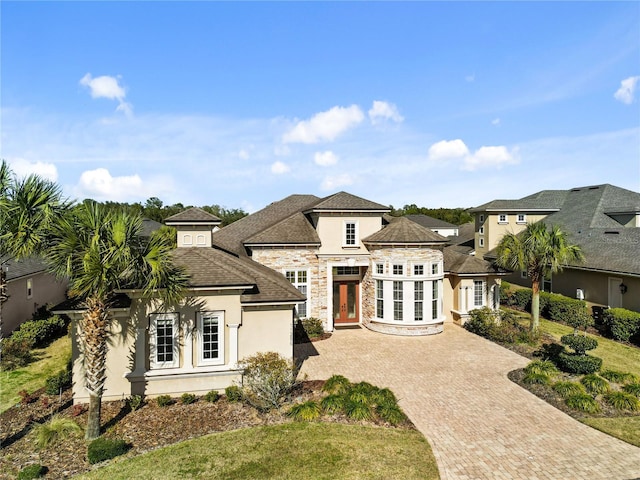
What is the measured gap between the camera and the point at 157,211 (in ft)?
277

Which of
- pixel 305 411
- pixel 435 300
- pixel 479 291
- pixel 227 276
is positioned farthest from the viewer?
pixel 479 291

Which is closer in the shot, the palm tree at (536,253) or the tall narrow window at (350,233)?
the palm tree at (536,253)

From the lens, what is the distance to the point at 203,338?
12.2m

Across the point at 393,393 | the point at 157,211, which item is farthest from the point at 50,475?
the point at 157,211

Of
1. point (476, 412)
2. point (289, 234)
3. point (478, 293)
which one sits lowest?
point (476, 412)

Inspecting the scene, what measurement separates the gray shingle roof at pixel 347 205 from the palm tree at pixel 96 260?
464 inches

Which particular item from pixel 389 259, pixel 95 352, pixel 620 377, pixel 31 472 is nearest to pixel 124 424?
pixel 95 352

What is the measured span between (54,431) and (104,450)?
193 centimetres

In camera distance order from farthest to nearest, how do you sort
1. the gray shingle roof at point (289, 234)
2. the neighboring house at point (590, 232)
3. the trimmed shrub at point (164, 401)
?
the neighboring house at point (590, 232) < the gray shingle roof at point (289, 234) < the trimmed shrub at point (164, 401)

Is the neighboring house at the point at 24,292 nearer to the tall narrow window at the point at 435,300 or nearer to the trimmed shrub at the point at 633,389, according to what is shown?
the tall narrow window at the point at 435,300

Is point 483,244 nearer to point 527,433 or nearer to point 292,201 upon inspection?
point 292,201

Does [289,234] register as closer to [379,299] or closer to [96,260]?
[379,299]

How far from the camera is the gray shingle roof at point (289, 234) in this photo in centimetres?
2016

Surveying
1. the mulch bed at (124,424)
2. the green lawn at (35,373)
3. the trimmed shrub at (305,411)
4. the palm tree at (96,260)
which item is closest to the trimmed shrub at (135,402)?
the mulch bed at (124,424)
